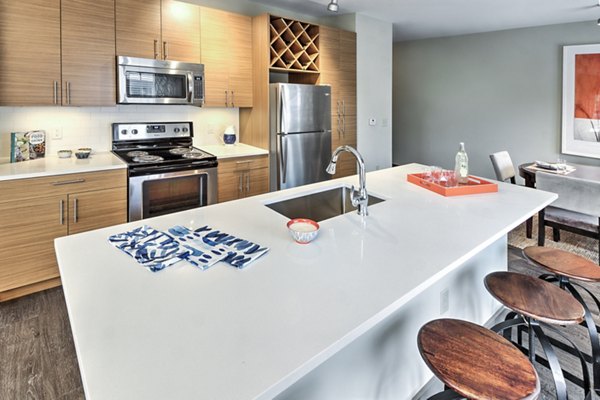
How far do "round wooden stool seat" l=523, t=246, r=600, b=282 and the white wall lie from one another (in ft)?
10.6

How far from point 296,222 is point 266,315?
0.64 m

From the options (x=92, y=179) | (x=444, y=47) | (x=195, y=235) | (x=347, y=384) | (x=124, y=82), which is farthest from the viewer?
(x=444, y=47)

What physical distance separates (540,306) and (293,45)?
352cm

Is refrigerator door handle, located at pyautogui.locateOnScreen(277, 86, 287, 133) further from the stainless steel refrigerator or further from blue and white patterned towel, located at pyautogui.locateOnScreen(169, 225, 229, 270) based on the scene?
blue and white patterned towel, located at pyautogui.locateOnScreen(169, 225, 229, 270)

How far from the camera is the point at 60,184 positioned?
2738 millimetres

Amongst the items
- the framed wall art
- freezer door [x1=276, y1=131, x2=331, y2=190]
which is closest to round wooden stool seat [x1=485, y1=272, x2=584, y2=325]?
freezer door [x1=276, y1=131, x2=331, y2=190]

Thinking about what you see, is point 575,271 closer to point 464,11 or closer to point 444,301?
point 444,301

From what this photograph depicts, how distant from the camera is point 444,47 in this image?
632 centimetres

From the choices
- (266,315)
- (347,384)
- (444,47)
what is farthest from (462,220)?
(444,47)

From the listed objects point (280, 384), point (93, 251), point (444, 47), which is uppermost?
point (444, 47)

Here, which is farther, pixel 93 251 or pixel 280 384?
pixel 93 251

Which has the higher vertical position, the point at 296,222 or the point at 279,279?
the point at 296,222

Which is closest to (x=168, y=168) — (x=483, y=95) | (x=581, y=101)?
(x=483, y=95)

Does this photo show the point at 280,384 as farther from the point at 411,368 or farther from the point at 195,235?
the point at 411,368
